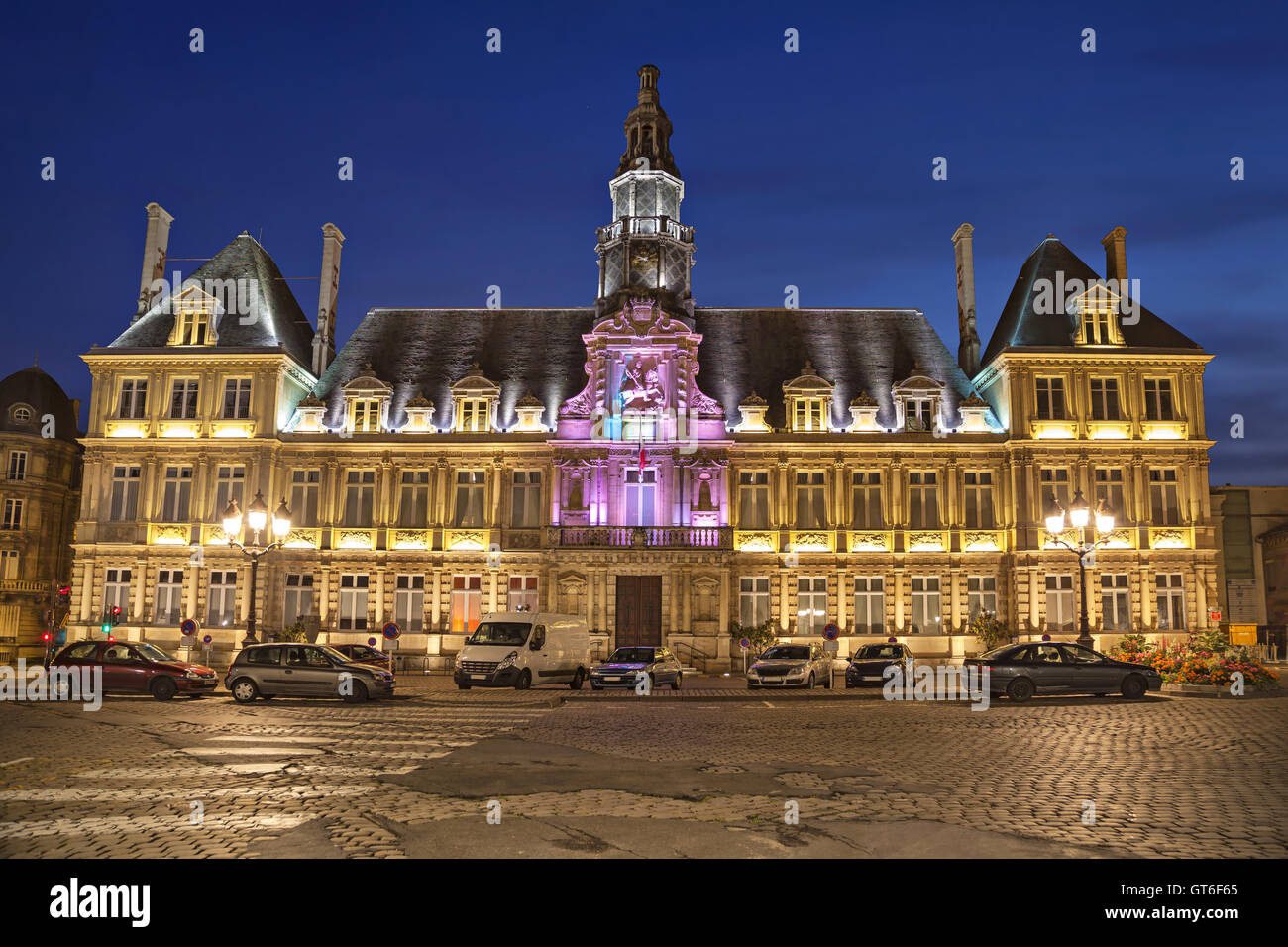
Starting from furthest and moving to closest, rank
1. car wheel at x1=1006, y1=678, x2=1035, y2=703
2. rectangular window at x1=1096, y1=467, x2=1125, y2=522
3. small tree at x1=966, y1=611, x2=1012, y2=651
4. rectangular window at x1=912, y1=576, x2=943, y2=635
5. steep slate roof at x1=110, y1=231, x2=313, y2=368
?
1. steep slate roof at x1=110, y1=231, x2=313, y2=368
2. rectangular window at x1=912, y1=576, x2=943, y2=635
3. rectangular window at x1=1096, y1=467, x2=1125, y2=522
4. small tree at x1=966, y1=611, x2=1012, y2=651
5. car wheel at x1=1006, y1=678, x2=1035, y2=703

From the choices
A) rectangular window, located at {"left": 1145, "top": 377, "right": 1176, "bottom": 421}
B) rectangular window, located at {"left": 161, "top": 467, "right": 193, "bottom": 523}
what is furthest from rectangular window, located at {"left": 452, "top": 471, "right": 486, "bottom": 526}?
rectangular window, located at {"left": 1145, "top": 377, "right": 1176, "bottom": 421}

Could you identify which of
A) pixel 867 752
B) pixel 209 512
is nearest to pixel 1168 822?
pixel 867 752

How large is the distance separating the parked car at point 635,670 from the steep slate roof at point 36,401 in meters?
38.6

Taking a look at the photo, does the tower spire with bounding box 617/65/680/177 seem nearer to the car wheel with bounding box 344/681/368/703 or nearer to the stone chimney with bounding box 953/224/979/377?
the stone chimney with bounding box 953/224/979/377

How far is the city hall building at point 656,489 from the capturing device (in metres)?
39.3

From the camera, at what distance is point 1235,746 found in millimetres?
14914

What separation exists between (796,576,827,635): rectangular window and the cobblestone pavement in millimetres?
20063

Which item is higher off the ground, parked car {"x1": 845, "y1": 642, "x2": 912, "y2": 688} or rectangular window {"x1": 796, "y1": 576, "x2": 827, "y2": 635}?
rectangular window {"x1": 796, "y1": 576, "x2": 827, "y2": 635}

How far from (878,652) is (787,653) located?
2708 mm

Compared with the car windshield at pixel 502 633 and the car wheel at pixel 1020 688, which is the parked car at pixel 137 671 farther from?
the car wheel at pixel 1020 688

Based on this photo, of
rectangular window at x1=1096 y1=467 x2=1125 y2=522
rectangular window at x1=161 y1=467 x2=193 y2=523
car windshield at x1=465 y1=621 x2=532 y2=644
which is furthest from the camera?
rectangular window at x1=161 y1=467 x2=193 y2=523

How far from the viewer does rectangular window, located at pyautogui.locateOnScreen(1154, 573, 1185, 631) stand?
128 ft

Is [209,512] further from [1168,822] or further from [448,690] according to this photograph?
[1168,822]

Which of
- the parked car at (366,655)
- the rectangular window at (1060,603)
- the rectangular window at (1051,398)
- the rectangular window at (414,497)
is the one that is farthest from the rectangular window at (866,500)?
the parked car at (366,655)
